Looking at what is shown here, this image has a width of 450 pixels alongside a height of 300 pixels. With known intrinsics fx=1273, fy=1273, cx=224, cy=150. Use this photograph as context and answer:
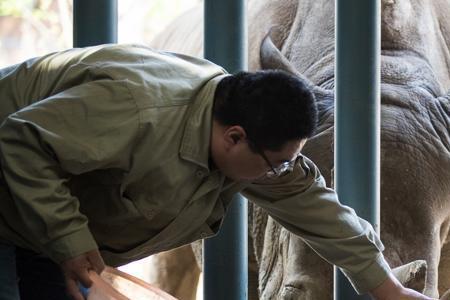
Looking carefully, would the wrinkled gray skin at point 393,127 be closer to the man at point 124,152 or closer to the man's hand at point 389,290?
the man's hand at point 389,290

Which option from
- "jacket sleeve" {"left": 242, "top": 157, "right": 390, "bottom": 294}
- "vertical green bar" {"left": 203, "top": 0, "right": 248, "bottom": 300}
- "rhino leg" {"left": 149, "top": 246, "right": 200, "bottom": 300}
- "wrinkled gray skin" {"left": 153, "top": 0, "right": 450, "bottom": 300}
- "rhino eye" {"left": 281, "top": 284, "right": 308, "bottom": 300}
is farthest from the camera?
"rhino leg" {"left": 149, "top": 246, "right": 200, "bottom": 300}

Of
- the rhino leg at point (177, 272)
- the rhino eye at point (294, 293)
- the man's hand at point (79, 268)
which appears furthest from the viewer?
the rhino leg at point (177, 272)

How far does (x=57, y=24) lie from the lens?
13.3 metres

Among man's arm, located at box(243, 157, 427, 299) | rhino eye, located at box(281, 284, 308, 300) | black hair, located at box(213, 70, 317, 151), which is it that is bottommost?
rhino eye, located at box(281, 284, 308, 300)

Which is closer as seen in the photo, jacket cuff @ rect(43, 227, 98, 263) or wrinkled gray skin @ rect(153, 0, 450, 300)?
jacket cuff @ rect(43, 227, 98, 263)

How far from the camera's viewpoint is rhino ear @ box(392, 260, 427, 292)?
3.93 metres

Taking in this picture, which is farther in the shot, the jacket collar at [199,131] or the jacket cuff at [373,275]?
the jacket cuff at [373,275]

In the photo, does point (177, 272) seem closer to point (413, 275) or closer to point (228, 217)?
point (228, 217)

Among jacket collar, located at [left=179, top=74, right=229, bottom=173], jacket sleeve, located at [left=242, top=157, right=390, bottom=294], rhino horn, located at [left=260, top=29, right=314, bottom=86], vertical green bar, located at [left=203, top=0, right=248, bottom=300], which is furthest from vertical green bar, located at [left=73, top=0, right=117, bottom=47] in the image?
rhino horn, located at [left=260, top=29, right=314, bottom=86]

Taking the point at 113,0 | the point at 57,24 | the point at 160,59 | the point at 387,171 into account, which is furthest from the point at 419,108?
the point at 57,24

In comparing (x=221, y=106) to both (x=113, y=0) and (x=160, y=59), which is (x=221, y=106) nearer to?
(x=160, y=59)

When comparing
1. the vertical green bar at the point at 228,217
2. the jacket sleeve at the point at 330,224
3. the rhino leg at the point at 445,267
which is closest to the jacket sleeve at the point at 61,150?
the jacket sleeve at the point at 330,224

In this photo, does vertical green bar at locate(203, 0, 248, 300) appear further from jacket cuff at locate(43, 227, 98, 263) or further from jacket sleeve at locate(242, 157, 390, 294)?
jacket cuff at locate(43, 227, 98, 263)

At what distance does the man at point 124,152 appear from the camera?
9.66 ft
